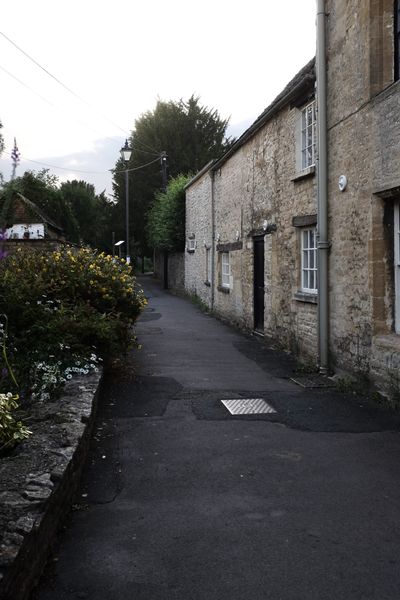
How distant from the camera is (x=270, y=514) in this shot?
372 cm

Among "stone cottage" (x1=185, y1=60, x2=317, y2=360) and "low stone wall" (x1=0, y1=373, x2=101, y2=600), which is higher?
"stone cottage" (x1=185, y1=60, x2=317, y2=360)

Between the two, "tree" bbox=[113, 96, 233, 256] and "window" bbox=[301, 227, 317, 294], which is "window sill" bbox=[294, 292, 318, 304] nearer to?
"window" bbox=[301, 227, 317, 294]

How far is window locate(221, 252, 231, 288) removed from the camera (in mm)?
17297

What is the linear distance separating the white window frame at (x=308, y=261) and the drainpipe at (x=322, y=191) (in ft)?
3.55

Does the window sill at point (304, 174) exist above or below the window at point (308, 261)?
above

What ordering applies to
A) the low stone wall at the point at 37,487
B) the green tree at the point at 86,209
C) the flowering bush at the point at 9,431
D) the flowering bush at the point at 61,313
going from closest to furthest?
the low stone wall at the point at 37,487 → the flowering bush at the point at 9,431 → the flowering bush at the point at 61,313 → the green tree at the point at 86,209

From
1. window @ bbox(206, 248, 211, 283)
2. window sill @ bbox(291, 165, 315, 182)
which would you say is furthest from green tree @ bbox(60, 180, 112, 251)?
window sill @ bbox(291, 165, 315, 182)

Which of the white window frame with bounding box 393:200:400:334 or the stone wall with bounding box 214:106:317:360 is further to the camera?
the stone wall with bounding box 214:106:317:360

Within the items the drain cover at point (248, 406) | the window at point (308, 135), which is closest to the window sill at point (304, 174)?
the window at point (308, 135)

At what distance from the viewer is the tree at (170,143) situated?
1436 inches

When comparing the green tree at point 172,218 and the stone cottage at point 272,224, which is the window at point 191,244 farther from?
the stone cottage at point 272,224

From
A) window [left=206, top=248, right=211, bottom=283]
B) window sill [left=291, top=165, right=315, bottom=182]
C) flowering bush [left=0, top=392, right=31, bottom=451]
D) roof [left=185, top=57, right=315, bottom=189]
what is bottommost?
flowering bush [left=0, top=392, right=31, bottom=451]

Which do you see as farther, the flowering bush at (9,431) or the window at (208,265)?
the window at (208,265)

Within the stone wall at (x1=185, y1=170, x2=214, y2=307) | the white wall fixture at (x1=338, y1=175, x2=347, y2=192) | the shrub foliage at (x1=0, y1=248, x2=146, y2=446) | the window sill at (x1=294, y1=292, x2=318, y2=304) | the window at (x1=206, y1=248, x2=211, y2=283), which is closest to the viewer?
the shrub foliage at (x1=0, y1=248, x2=146, y2=446)
